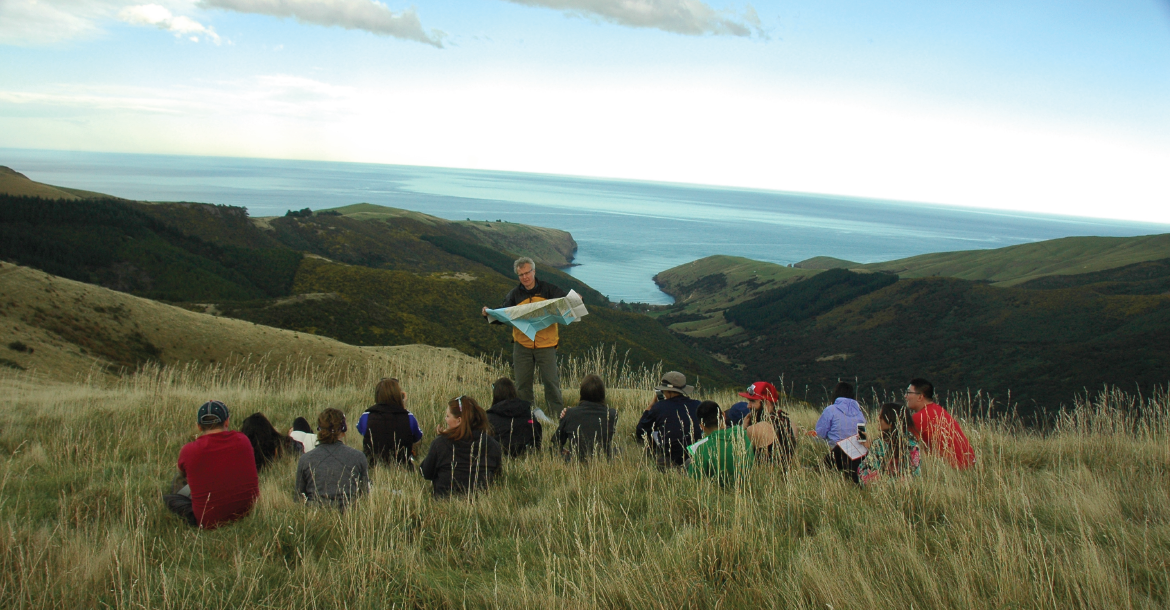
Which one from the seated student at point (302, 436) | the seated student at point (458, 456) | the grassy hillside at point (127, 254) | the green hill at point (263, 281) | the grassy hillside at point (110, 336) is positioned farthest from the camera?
the grassy hillside at point (127, 254)

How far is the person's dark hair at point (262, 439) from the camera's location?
483 centimetres

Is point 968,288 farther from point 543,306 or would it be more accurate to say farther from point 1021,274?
point 543,306

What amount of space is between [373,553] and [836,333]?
3597 inches

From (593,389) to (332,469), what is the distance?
2288 mm

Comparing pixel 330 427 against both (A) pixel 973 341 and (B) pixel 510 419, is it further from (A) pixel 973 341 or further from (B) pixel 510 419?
(A) pixel 973 341

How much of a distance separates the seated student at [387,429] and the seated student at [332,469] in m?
0.96

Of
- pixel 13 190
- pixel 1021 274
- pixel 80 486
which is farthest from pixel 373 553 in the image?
pixel 1021 274

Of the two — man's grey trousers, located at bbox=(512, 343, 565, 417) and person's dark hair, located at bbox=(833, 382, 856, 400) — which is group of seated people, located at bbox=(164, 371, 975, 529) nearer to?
person's dark hair, located at bbox=(833, 382, 856, 400)

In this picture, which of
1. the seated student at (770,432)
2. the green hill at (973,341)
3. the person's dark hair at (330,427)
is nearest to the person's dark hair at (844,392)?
the seated student at (770,432)

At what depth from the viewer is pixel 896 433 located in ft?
15.1

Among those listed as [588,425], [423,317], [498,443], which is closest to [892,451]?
[588,425]

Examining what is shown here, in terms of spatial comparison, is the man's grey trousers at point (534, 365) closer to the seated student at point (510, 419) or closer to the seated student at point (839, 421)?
the seated student at point (510, 419)

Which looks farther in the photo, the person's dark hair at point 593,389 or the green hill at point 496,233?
the green hill at point 496,233

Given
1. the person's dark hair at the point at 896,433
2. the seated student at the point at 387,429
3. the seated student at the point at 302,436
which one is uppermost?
the person's dark hair at the point at 896,433
